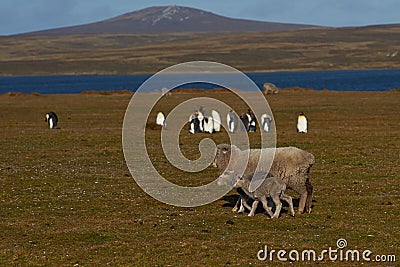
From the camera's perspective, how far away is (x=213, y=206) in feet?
49.1

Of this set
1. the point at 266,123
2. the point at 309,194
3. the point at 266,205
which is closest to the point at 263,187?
the point at 266,205

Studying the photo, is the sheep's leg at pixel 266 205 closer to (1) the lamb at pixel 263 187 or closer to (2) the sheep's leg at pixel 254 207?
(1) the lamb at pixel 263 187

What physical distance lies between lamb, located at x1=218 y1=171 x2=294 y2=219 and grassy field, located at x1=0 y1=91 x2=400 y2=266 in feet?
0.88

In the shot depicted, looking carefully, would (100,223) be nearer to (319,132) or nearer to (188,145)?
(188,145)

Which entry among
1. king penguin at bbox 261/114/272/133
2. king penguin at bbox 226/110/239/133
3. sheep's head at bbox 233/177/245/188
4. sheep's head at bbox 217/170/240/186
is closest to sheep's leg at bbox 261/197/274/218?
sheep's head at bbox 233/177/245/188

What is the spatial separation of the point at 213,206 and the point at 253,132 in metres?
17.5

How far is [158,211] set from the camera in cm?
1445

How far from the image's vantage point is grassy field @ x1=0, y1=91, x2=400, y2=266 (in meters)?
11.2

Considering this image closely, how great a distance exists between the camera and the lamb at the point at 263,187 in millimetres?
13227

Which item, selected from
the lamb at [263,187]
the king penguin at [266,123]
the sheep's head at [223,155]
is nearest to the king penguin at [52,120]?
the king penguin at [266,123]

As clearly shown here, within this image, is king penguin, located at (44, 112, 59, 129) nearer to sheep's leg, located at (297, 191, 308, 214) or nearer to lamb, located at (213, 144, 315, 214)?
lamb, located at (213, 144, 315, 214)

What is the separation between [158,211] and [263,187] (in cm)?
250

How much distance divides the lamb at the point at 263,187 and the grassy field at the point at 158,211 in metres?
0.27

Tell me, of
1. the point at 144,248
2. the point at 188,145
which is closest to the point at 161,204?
the point at 144,248
